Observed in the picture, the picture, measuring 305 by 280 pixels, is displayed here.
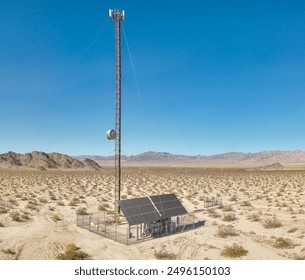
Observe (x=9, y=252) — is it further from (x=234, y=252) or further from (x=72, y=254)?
(x=234, y=252)

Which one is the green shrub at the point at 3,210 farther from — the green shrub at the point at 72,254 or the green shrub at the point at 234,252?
the green shrub at the point at 234,252

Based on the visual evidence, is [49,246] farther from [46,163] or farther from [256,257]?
[46,163]

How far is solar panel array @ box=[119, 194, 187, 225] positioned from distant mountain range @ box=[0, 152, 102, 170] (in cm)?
12428

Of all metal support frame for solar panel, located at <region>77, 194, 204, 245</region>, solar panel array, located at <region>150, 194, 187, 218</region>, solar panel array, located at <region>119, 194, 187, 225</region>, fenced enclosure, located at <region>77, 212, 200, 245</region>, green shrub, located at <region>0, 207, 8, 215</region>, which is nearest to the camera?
solar panel array, located at <region>119, 194, 187, 225</region>

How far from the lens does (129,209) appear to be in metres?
16.1

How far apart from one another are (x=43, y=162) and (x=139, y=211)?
435ft

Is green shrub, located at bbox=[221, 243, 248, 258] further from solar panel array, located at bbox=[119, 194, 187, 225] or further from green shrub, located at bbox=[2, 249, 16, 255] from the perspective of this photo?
green shrub, located at bbox=[2, 249, 16, 255]

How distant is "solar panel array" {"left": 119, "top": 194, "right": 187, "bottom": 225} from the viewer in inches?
624

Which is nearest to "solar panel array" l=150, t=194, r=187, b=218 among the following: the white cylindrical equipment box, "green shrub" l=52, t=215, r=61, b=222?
the white cylindrical equipment box

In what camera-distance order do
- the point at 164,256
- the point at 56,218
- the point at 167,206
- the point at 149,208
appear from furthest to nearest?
1. the point at 56,218
2. the point at 167,206
3. the point at 149,208
4. the point at 164,256

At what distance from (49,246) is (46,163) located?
131086 millimetres

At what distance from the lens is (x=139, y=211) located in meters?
16.4

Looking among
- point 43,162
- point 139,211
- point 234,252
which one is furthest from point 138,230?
point 43,162

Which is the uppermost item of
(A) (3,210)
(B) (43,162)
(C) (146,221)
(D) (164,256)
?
(B) (43,162)
